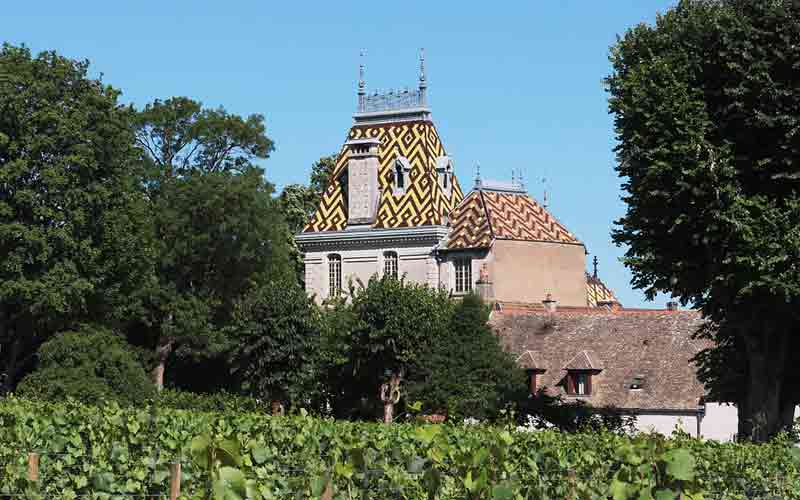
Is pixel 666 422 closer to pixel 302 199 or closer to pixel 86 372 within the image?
pixel 86 372

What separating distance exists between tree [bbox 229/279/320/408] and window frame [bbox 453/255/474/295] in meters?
22.0

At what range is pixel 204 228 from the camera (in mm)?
71375

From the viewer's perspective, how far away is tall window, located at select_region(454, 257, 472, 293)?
290 ft

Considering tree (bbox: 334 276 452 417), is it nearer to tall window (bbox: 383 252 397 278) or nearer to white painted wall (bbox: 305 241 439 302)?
white painted wall (bbox: 305 241 439 302)

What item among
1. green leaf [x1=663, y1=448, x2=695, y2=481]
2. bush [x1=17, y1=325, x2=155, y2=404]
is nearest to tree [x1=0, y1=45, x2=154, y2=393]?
bush [x1=17, y1=325, x2=155, y2=404]

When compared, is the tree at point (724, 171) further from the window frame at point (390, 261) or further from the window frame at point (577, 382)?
the window frame at point (390, 261)

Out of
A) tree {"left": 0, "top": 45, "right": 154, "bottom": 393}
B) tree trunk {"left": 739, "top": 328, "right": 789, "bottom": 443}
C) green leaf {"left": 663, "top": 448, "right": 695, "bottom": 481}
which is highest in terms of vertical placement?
tree {"left": 0, "top": 45, "right": 154, "bottom": 393}

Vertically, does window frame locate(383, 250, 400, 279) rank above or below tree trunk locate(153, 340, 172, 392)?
above

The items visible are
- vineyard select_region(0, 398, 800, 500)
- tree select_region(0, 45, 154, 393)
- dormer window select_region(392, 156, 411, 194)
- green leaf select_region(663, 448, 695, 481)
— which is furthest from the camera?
dormer window select_region(392, 156, 411, 194)

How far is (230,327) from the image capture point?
2640 inches

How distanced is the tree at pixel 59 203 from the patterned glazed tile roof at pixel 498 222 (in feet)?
97.2

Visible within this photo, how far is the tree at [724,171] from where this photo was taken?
37.6 metres

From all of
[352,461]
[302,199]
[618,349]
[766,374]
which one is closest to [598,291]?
[302,199]

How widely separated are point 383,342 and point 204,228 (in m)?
11.8
